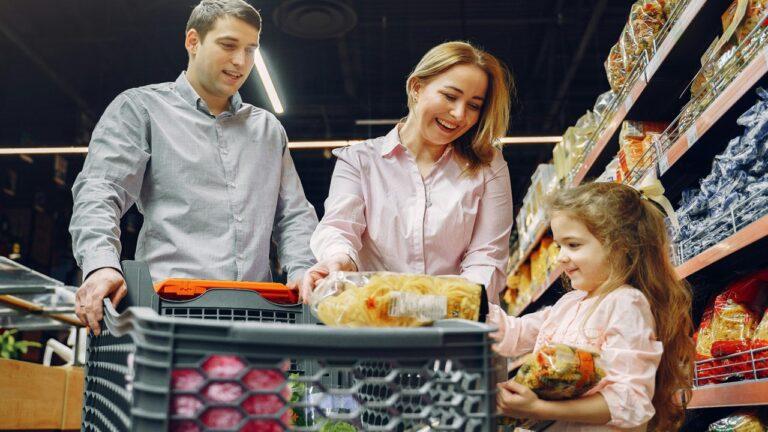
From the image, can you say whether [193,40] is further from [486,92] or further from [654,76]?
[654,76]

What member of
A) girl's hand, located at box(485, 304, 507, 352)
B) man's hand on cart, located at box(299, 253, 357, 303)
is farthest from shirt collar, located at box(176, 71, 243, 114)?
girl's hand, located at box(485, 304, 507, 352)

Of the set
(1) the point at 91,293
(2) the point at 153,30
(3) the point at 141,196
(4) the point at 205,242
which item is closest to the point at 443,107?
(4) the point at 205,242

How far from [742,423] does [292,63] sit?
312 inches

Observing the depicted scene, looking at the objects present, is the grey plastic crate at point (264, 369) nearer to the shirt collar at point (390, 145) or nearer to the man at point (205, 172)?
the man at point (205, 172)

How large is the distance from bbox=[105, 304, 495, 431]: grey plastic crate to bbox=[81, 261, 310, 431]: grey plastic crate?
0.26 m

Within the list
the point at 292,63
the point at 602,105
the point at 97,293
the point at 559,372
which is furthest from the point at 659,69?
the point at 292,63

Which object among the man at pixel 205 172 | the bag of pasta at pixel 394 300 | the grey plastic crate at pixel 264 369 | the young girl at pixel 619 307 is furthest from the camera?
the man at pixel 205 172

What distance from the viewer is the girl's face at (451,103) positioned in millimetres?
1784

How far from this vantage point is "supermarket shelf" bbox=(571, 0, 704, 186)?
2.33 meters

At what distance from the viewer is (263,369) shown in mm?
739

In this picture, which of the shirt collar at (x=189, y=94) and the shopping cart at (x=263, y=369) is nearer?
the shopping cart at (x=263, y=369)

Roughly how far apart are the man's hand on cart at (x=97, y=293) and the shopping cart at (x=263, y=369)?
46 cm

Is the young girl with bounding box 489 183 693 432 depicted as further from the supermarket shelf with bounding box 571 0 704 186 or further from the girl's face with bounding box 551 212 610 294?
the supermarket shelf with bounding box 571 0 704 186

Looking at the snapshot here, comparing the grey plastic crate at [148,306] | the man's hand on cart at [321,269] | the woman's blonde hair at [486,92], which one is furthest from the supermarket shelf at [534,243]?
the grey plastic crate at [148,306]
